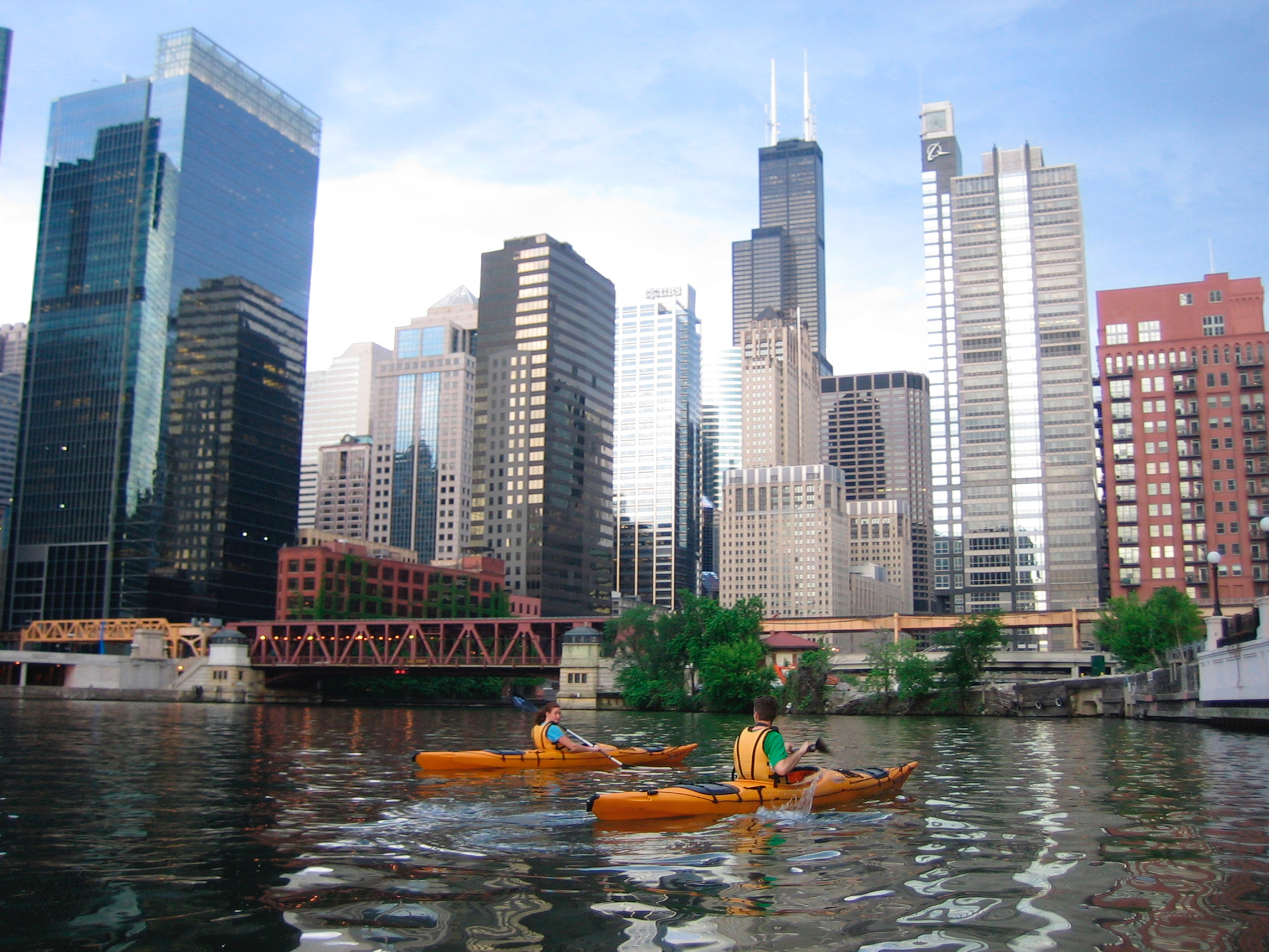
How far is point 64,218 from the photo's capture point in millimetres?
170875

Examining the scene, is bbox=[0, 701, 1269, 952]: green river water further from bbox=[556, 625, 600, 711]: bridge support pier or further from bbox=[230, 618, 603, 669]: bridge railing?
bbox=[230, 618, 603, 669]: bridge railing

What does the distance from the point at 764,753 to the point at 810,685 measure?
195ft

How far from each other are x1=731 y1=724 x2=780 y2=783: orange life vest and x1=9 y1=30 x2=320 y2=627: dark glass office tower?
155431mm

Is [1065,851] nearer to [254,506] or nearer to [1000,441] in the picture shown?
[254,506]

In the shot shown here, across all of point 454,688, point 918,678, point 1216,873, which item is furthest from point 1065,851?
point 454,688

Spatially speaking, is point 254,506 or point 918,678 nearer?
point 918,678

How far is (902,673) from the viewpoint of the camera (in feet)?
246

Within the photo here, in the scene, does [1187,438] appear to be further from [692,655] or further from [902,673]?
[692,655]

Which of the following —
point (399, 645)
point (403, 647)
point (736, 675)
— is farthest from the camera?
point (403, 647)

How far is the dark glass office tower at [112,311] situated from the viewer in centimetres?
16200

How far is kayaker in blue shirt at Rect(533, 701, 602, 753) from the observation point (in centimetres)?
3022

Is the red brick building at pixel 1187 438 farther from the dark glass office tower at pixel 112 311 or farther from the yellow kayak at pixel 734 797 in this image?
the dark glass office tower at pixel 112 311

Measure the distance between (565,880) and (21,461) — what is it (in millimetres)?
181555

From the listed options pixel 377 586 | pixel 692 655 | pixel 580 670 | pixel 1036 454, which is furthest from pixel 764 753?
pixel 1036 454
